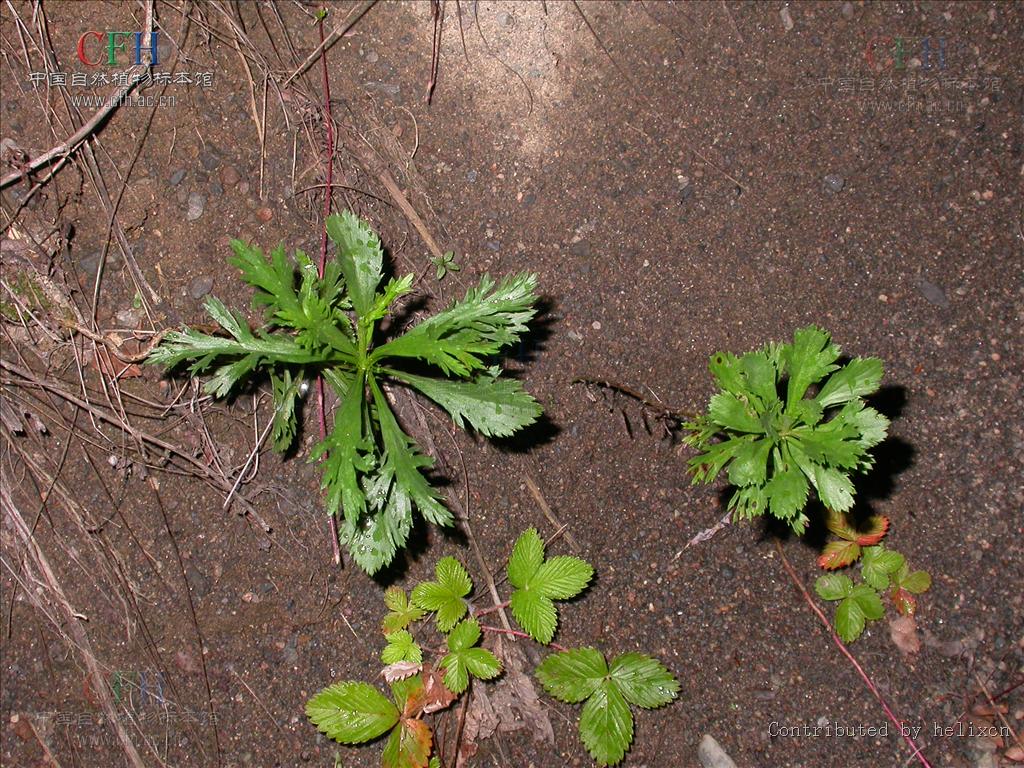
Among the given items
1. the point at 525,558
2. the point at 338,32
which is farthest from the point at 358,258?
the point at 525,558

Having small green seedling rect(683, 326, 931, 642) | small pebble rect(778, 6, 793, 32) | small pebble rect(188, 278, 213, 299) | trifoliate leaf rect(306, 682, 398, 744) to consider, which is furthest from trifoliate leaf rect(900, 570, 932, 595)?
small pebble rect(188, 278, 213, 299)

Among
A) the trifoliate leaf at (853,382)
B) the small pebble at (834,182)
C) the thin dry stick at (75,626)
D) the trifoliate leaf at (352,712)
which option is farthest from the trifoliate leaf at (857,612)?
the thin dry stick at (75,626)

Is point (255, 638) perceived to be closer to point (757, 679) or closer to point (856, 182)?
point (757, 679)

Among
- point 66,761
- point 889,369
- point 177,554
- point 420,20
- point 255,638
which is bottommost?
point 66,761

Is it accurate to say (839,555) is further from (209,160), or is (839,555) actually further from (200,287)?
(209,160)

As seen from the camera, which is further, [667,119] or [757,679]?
[667,119]

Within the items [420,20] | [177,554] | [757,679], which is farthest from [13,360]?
[757,679]

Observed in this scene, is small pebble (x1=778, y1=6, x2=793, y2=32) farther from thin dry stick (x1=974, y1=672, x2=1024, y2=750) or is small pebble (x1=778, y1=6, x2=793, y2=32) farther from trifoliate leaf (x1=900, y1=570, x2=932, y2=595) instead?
thin dry stick (x1=974, y1=672, x2=1024, y2=750)
